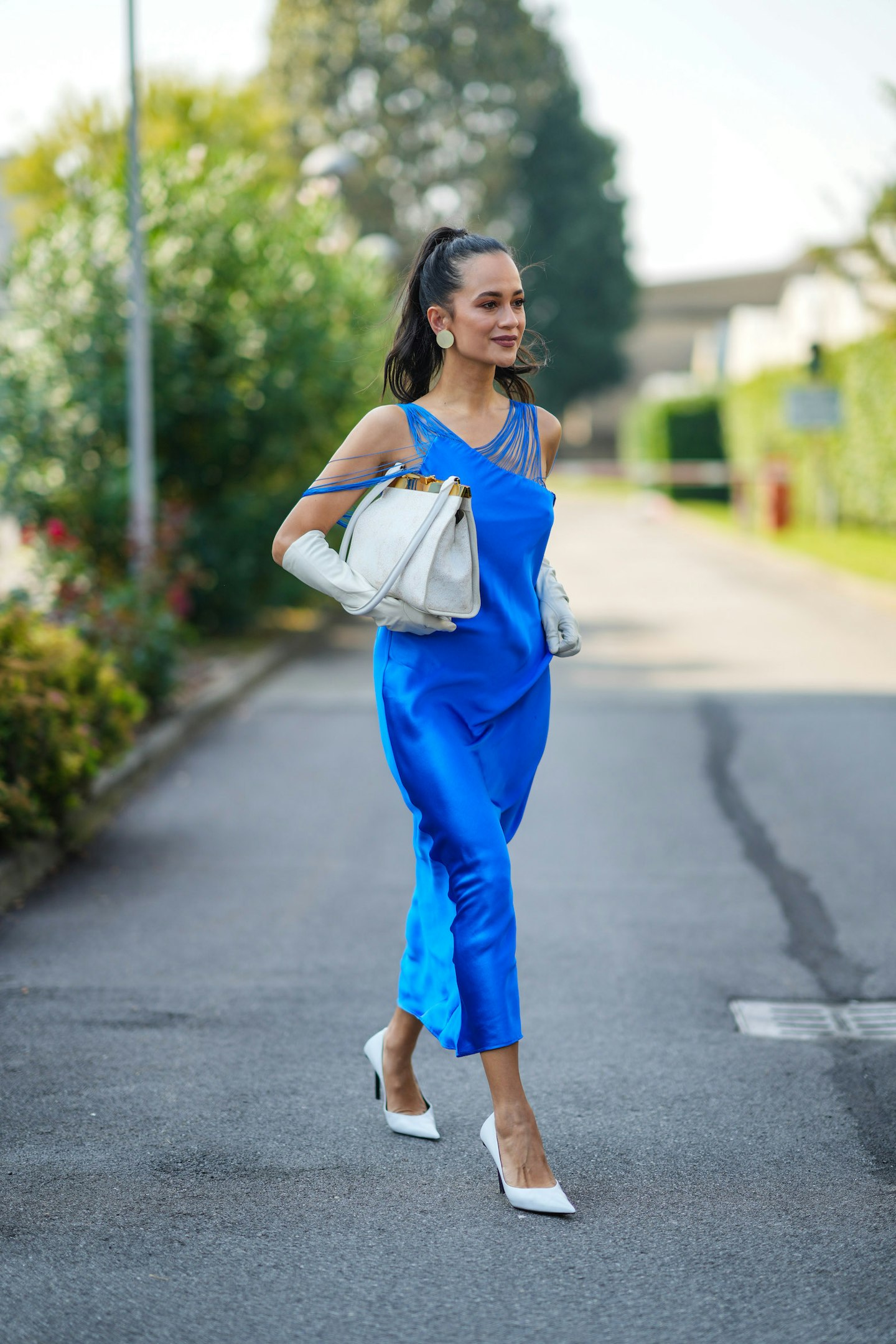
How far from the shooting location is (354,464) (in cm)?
345

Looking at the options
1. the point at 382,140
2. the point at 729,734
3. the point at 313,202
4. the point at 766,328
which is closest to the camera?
the point at 729,734

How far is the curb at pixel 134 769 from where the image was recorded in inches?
242

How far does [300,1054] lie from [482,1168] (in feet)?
2.94

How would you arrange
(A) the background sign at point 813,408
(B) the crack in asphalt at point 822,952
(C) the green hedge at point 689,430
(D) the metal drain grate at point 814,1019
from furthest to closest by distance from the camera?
(C) the green hedge at point 689,430 → (A) the background sign at point 813,408 → (D) the metal drain grate at point 814,1019 → (B) the crack in asphalt at point 822,952

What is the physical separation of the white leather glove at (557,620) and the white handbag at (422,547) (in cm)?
28

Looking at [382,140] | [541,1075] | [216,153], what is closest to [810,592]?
[216,153]

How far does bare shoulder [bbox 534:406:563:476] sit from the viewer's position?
3688 mm

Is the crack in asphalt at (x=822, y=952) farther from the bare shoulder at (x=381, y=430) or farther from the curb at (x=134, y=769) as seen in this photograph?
the curb at (x=134, y=769)

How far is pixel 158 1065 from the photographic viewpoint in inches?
165

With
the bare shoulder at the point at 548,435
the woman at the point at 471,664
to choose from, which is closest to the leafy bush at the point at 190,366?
the bare shoulder at the point at 548,435

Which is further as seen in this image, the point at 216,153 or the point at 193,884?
the point at 216,153

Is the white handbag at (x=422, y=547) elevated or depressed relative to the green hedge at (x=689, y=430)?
elevated

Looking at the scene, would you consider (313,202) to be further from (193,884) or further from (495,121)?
(495,121)

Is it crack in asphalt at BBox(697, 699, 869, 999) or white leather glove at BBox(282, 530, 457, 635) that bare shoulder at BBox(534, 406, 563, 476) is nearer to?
white leather glove at BBox(282, 530, 457, 635)
